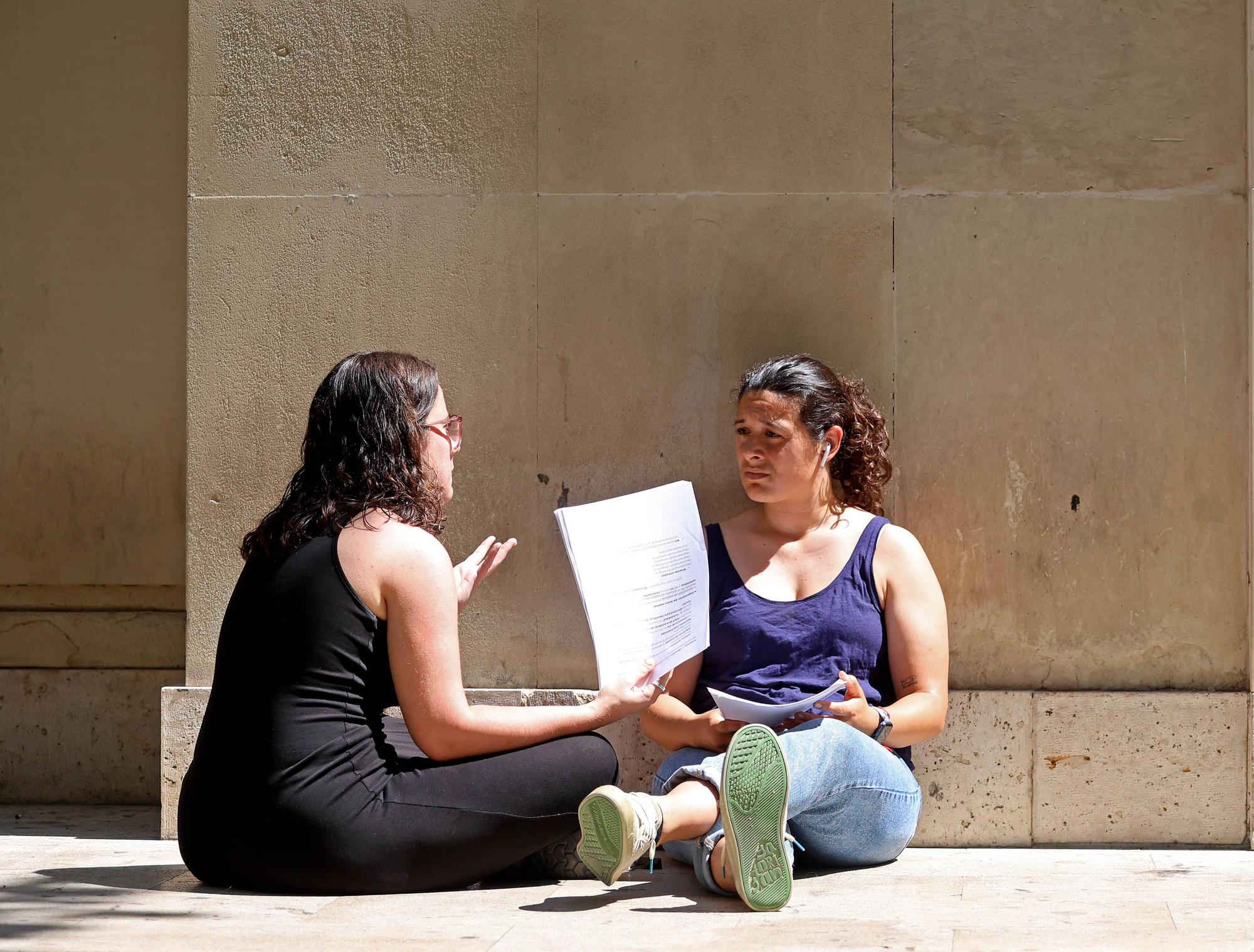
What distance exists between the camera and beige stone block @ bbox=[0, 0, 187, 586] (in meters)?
5.56

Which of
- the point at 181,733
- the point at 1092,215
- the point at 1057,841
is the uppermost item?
the point at 1092,215

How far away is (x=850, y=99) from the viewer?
4.56m

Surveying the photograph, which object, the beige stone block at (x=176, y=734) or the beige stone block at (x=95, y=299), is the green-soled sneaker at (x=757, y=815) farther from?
the beige stone block at (x=95, y=299)

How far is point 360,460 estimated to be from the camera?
3.58 meters

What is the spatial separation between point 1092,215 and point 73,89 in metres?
3.98

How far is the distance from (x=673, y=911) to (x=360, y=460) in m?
1.39

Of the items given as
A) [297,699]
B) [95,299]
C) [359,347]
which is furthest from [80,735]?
[297,699]

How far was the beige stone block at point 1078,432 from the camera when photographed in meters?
4.47

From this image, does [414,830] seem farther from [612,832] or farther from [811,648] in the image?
[811,648]

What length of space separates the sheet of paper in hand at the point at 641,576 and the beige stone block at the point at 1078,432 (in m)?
0.88

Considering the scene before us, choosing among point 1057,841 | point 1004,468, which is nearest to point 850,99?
point 1004,468

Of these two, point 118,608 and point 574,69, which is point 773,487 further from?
point 118,608

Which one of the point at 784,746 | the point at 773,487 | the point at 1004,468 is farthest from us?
the point at 1004,468

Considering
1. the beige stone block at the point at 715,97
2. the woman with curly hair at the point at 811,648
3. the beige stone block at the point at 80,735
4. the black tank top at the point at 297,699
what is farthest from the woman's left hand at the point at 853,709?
the beige stone block at the point at 80,735
